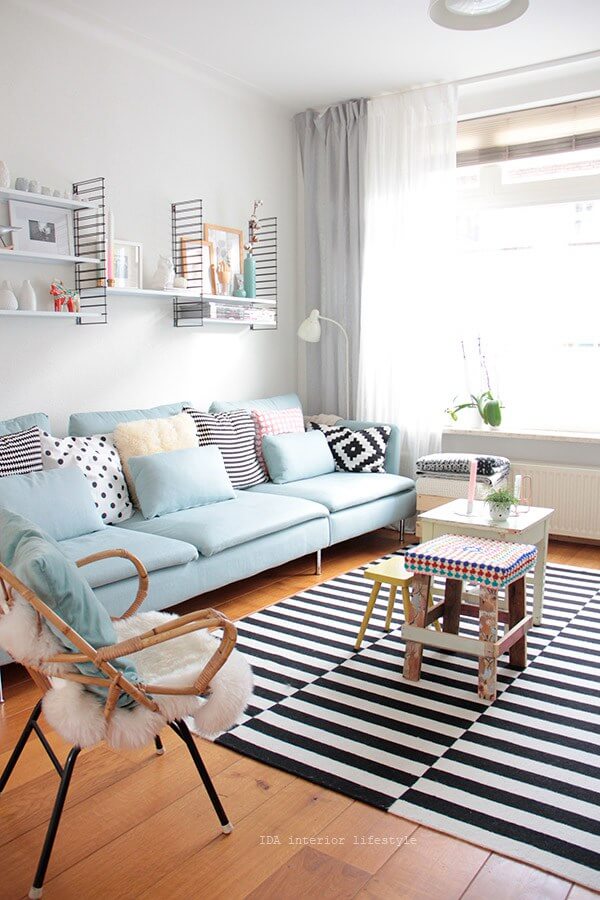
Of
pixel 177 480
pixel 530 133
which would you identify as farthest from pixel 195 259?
pixel 530 133

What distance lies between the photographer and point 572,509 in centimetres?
470

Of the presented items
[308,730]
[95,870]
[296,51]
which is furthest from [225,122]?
[95,870]

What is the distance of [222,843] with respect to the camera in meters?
1.94

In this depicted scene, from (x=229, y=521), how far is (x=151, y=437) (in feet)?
2.06

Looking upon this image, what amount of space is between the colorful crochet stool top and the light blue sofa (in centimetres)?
95

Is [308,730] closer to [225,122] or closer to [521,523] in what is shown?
[521,523]

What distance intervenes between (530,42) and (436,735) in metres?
3.53

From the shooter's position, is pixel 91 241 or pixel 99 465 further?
pixel 91 241

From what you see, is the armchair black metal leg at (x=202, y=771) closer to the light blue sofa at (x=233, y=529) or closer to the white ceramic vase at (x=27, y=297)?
the light blue sofa at (x=233, y=529)

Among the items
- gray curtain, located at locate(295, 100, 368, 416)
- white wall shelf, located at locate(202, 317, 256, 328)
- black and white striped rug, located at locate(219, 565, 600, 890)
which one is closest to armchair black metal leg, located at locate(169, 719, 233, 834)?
black and white striped rug, located at locate(219, 565, 600, 890)

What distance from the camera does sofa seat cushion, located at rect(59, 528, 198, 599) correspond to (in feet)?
9.46

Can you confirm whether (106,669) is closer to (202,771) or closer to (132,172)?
(202,771)

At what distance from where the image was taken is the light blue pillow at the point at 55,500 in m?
2.98

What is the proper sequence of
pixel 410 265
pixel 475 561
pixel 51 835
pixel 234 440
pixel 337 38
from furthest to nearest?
pixel 410 265
pixel 234 440
pixel 337 38
pixel 475 561
pixel 51 835
